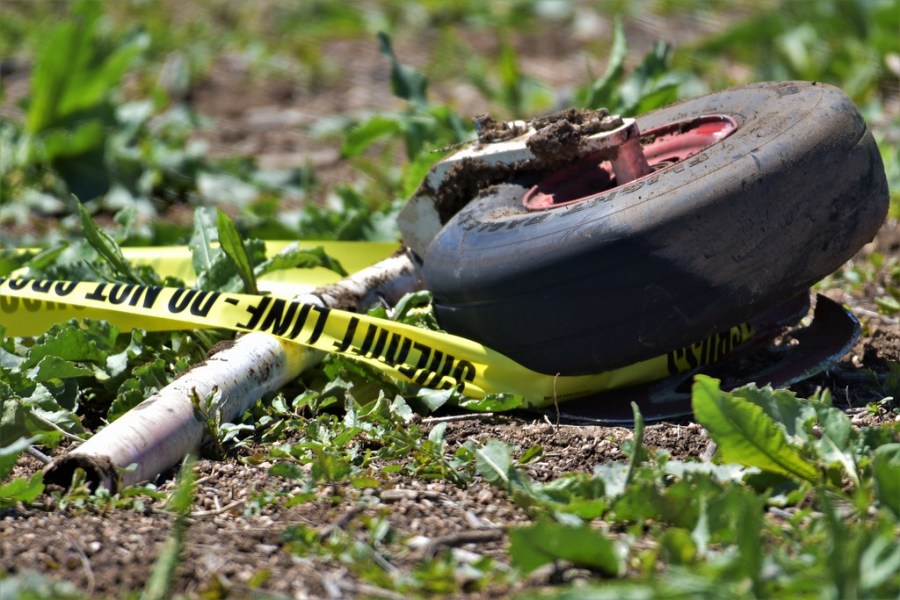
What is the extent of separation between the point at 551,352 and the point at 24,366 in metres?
1.40

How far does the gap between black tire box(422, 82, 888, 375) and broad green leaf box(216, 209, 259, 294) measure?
76 cm

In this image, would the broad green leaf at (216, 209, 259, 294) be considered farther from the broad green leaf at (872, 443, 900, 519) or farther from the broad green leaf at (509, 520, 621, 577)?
the broad green leaf at (872, 443, 900, 519)

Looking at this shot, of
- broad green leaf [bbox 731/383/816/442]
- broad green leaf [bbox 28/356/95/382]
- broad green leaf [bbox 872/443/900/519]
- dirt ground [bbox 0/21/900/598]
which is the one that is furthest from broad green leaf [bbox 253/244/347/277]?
broad green leaf [bbox 872/443/900/519]

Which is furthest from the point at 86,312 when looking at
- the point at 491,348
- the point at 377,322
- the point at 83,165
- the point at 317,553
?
the point at 83,165

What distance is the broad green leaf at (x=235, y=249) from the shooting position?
137 inches

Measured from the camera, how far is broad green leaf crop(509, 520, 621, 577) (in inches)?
80.2

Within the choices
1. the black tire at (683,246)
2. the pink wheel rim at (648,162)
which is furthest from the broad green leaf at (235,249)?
the pink wheel rim at (648,162)

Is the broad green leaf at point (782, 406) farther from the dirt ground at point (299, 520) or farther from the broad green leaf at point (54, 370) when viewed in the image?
the broad green leaf at point (54, 370)

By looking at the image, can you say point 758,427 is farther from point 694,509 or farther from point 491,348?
point 491,348

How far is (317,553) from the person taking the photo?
7.38 ft

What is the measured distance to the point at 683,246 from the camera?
2779 millimetres

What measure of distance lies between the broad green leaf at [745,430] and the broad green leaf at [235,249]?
1587 millimetres

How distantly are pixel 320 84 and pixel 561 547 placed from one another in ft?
18.1

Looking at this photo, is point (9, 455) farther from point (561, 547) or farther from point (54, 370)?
point (561, 547)
